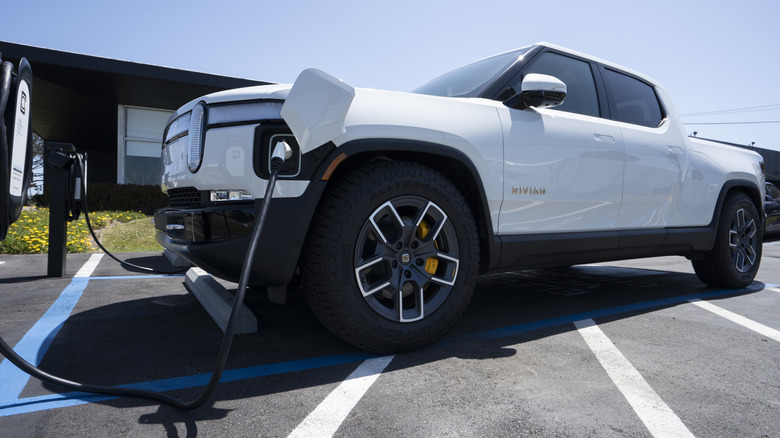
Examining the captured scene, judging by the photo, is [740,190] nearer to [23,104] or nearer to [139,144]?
[23,104]

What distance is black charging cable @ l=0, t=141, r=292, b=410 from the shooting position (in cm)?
170

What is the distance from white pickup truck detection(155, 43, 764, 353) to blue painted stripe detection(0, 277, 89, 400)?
2.60 ft

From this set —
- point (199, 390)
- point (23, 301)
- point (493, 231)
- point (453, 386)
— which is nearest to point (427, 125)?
point (493, 231)

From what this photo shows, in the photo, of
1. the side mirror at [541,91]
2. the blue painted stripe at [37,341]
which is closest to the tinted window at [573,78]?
the side mirror at [541,91]

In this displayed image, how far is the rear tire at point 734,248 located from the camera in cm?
446

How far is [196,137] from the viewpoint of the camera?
2.33 meters

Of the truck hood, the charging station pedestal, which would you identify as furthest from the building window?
the truck hood

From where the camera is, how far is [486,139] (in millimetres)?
2715

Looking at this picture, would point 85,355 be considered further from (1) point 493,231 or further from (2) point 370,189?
(1) point 493,231

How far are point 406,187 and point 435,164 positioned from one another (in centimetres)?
37

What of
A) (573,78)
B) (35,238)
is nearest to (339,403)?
(573,78)

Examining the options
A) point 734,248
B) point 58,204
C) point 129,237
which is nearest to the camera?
point 734,248

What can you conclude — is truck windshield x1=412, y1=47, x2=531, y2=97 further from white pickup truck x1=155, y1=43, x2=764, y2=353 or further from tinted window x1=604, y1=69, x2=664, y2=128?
tinted window x1=604, y1=69, x2=664, y2=128

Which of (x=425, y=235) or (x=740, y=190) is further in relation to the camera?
(x=740, y=190)
